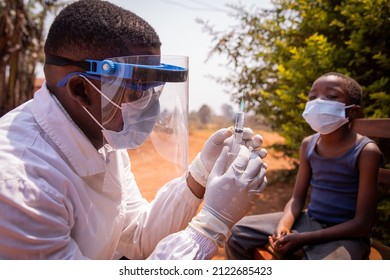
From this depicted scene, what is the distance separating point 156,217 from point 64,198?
650 millimetres

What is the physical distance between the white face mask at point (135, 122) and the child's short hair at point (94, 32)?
21cm

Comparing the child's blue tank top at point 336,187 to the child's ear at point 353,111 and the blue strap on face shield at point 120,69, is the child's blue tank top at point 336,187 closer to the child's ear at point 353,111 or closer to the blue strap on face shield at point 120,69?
the child's ear at point 353,111

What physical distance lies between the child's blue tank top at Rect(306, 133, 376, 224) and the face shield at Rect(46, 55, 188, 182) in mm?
1035

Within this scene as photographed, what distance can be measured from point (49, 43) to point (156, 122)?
0.54 meters

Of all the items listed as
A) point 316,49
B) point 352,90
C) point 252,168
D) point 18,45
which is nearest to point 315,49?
point 316,49

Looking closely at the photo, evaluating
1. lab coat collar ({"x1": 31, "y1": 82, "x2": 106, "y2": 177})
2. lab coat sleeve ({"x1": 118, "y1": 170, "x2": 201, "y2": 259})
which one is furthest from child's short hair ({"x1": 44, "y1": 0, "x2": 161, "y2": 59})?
lab coat sleeve ({"x1": 118, "y1": 170, "x2": 201, "y2": 259})

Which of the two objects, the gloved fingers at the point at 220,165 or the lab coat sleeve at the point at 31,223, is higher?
the gloved fingers at the point at 220,165

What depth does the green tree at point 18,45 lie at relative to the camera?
9227 millimetres

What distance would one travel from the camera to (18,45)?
9.55 m

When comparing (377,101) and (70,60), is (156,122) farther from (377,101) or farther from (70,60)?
(377,101)

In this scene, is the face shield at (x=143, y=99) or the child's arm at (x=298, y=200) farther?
the child's arm at (x=298, y=200)

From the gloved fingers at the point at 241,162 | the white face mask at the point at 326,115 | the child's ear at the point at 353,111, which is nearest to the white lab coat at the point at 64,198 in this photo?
the gloved fingers at the point at 241,162

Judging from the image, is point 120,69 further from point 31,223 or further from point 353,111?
point 353,111
